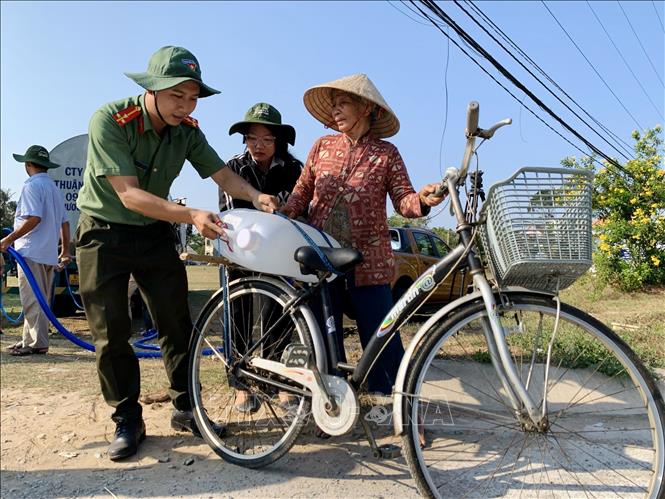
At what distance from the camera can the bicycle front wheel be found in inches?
82.0

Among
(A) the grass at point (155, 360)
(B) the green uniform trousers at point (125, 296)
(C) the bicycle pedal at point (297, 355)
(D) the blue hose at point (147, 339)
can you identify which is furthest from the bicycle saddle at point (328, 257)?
(D) the blue hose at point (147, 339)

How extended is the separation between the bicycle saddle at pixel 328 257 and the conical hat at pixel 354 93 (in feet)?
2.88

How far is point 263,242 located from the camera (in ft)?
8.34

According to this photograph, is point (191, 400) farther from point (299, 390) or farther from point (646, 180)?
point (646, 180)

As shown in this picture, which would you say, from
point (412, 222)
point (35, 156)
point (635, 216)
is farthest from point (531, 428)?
point (412, 222)

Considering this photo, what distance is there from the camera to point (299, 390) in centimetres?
255

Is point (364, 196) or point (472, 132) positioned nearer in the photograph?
point (472, 132)

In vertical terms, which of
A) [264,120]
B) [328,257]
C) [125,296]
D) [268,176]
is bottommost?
[125,296]

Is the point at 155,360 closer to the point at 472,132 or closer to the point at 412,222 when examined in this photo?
the point at 472,132

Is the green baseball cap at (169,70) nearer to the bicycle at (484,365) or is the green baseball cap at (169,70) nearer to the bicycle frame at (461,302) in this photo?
the bicycle at (484,365)

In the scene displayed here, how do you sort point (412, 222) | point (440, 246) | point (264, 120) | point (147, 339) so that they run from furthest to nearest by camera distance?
point (412, 222)
point (440, 246)
point (147, 339)
point (264, 120)

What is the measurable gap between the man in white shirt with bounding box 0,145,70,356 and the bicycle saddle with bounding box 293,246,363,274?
389cm

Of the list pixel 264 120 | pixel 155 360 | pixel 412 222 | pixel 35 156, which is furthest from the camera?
pixel 412 222

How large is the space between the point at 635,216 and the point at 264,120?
14.7 ft
